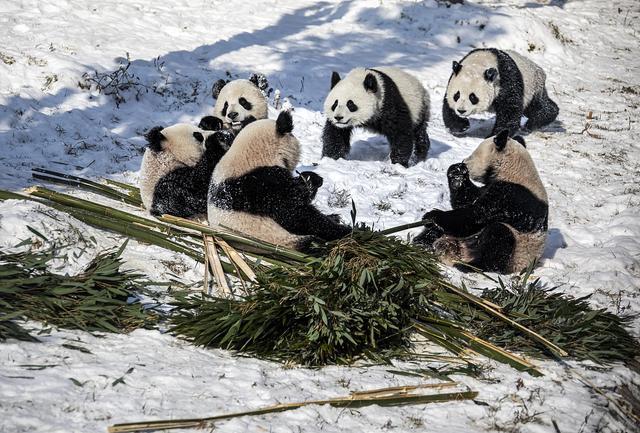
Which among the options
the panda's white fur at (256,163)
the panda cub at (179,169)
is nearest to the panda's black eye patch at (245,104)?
the panda cub at (179,169)

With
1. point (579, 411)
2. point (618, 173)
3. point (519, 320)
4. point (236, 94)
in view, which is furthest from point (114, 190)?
point (618, 173)

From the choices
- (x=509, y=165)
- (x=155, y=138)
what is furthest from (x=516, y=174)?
(x=155, y=138)

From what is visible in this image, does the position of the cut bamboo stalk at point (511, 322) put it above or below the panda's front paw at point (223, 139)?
below

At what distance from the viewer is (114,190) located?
6.23m

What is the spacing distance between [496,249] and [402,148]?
3.14 metres

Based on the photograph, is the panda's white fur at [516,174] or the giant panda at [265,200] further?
the panda's white fur at [516,174]

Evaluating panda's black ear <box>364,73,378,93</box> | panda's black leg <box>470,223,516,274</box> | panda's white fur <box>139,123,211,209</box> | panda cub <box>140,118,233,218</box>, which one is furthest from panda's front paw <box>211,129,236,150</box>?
panda's black ear <box>364,73,378,93</box>

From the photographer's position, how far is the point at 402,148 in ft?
27.9

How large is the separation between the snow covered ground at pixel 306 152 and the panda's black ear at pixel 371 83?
97 cm

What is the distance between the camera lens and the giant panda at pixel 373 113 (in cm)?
849

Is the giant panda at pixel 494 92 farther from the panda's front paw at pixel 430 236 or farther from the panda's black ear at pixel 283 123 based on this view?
the panda's black ear at pixel 283 123

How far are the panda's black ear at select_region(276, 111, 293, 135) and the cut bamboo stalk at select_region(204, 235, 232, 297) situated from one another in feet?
4.15

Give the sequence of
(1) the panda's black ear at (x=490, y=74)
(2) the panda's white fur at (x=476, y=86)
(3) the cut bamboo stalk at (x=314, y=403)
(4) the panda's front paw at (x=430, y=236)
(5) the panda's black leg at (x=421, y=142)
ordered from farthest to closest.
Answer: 1. (2) the panda's white fur at (x=476, y=86)
2. (1) the panda's black ear at (x=490, y=74)
3. (5) the panda's black leg at (x=421, y=142)
4. (4) the panda's front paw at (x=430, y=236)
5. (3) the cut bamboo stalk at (x=314, y=403)

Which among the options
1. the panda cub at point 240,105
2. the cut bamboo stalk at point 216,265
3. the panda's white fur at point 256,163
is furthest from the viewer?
the panda cub at point 240,105
